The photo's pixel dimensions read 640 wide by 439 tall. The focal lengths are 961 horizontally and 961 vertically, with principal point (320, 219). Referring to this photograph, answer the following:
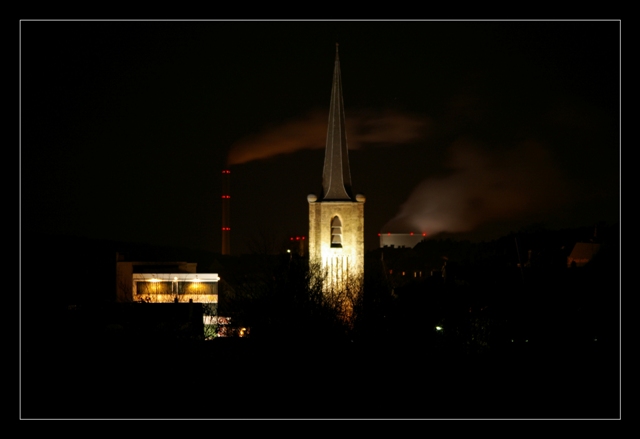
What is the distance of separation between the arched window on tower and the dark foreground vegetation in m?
29.4

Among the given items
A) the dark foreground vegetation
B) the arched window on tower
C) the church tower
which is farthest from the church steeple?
the dark foreground vegetation

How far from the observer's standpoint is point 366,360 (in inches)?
973

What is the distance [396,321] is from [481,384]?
4.75m

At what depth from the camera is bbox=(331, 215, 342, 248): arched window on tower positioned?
204 ft

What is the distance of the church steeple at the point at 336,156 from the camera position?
6412 cm

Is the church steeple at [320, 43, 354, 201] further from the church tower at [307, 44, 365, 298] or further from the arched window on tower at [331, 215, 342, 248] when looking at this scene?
the arched window on tower at [331, 215, 342, 248]

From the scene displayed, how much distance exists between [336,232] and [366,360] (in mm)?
38226

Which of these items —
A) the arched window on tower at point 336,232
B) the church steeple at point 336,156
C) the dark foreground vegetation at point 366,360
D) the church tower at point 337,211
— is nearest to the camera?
the dark foreground vegetation at point 366,360

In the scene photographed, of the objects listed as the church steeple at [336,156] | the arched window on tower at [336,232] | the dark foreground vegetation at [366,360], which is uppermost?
the church steeple at [336,156]

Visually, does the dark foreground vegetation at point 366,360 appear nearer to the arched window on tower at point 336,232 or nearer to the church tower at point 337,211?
the church tower at point 337,211

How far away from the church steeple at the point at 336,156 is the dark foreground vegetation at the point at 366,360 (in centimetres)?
3168

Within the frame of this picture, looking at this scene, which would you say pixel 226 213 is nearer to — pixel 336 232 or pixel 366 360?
pixel 336 232

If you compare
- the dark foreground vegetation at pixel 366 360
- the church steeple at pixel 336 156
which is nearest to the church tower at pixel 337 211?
the church steeple at pixel 336 156
